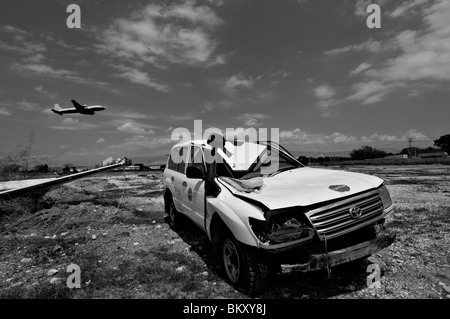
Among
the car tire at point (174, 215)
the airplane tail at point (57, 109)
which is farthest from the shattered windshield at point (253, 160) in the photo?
the airplane tail at point (57, 109)

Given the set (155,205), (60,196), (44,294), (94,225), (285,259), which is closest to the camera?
(285,259)

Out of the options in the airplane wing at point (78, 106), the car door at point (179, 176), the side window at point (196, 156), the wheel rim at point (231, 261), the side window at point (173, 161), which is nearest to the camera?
the wheel rim at point (231, 261)

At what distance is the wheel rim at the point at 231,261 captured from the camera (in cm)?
355

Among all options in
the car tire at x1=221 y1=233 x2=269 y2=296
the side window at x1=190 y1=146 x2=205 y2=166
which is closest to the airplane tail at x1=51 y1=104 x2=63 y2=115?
the side window at x1=190 y1=146 x2=205 y2=166

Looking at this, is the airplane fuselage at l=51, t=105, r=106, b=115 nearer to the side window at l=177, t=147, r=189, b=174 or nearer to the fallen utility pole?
the fallen utility pole

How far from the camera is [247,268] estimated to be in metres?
3.19

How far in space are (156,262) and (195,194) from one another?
131cm

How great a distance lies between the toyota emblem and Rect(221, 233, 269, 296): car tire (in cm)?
113

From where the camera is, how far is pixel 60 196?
11.3 m

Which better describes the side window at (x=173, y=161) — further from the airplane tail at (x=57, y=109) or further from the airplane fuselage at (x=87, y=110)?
the airplane tail at (x=57, y=109)

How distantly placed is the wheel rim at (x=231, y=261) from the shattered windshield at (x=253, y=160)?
1.18 meters
